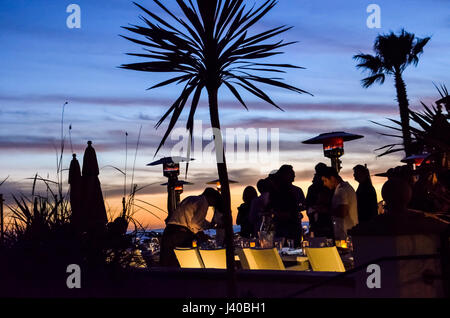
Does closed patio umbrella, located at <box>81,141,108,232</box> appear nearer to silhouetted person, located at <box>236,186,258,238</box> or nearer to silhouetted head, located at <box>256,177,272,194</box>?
silhouetted head, located at <box>256,177,272,194</box>

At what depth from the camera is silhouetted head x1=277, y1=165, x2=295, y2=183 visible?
25.0 feet

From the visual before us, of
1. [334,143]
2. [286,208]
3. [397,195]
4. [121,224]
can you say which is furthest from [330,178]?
[334,143]

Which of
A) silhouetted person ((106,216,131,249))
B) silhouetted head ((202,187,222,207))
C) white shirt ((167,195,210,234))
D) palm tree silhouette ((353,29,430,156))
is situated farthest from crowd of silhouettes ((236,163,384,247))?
palm tree silhouette ((353,29,430,156))

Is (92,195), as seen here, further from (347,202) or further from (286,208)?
(347,202)

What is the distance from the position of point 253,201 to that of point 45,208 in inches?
142

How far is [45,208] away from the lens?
16.2 ft

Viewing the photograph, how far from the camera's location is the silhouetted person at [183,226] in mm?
6281

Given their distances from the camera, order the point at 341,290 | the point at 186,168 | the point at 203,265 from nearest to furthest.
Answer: the point at 341,290 < the point at 186,168 < the point at 203,265

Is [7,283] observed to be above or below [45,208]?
below

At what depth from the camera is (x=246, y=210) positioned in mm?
8766

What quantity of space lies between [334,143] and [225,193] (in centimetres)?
919
